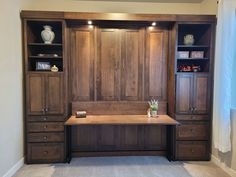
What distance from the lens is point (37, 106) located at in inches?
145

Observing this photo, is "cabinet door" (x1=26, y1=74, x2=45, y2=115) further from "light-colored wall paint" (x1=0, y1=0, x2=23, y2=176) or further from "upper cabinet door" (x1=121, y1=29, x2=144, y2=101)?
"upper cabinet door" (x1=121, y1=29, x2=144, y2=101)

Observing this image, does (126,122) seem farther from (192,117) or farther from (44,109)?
(44,109)

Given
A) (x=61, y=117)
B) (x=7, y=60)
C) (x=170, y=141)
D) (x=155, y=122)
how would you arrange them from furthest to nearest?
(x=170, y=141)
(x=61, y=117)
(x=155, y=122)
(x=7, y=60)

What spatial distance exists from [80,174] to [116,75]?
5.75ft

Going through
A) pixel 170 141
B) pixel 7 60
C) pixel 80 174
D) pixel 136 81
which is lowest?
pixel 80 174

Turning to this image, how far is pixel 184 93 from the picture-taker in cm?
381

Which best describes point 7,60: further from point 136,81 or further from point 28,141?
point 136,81

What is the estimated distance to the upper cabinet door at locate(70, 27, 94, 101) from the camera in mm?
3959

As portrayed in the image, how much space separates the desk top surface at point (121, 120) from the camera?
11.3 feet

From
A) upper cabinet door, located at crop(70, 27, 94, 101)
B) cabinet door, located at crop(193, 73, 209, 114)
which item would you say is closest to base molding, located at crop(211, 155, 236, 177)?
cabinet door, located at crop(193, 73, 209, 114)

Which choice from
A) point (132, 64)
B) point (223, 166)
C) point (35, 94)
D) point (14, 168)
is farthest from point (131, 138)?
point (14, 168)

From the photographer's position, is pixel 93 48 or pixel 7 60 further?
pixel 93 48

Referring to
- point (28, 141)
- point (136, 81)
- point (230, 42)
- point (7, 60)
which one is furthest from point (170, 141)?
point (7, 60)

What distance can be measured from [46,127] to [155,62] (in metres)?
2.20
